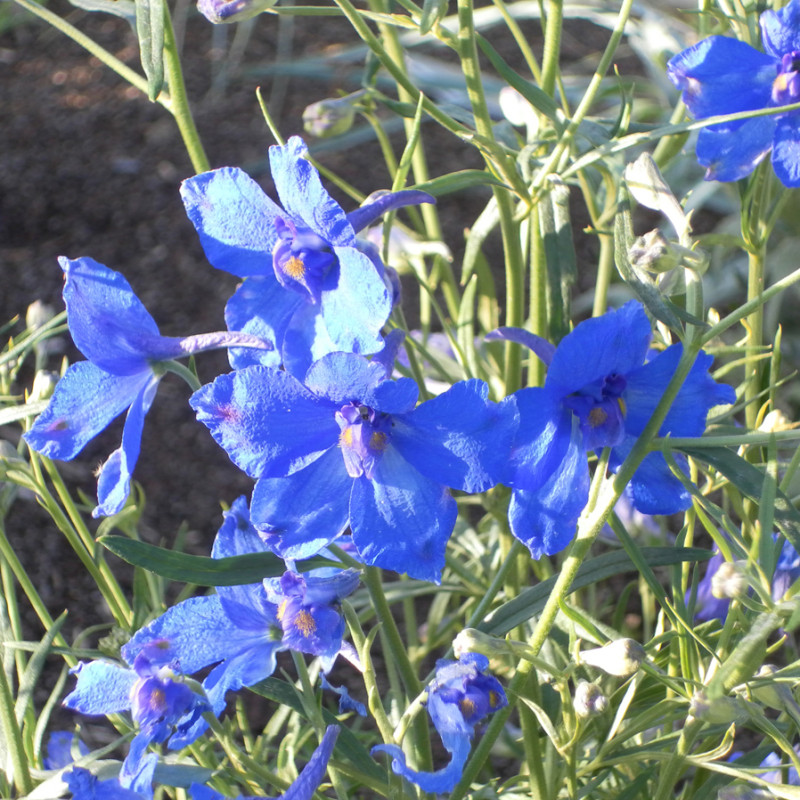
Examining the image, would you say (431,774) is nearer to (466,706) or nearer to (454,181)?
(466,706)

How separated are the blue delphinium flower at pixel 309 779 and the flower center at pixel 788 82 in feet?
2.26

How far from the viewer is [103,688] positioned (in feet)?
2.76

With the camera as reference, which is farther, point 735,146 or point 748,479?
point 735,146

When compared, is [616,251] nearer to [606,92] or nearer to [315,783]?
[315,783]

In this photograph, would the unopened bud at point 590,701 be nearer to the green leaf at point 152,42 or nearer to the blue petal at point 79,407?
Answer: the blue petal at point 79,407

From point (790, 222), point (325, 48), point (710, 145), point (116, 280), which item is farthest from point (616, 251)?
point (325, 48)

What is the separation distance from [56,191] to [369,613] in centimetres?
164

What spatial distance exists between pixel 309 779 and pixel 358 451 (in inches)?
9.5

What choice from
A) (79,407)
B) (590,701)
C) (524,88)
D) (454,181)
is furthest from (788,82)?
(79,407)

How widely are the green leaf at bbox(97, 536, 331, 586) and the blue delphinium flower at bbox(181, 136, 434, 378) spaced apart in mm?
151

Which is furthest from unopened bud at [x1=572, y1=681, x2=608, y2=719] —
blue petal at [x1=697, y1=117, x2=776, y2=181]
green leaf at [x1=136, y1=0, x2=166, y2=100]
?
green leaf at [x1=136, y1=0, x2=166, y2=100]

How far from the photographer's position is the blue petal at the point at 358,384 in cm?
67

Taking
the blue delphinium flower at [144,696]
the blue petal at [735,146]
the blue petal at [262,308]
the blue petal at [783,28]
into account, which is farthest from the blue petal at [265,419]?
the blue petal at [783,28]

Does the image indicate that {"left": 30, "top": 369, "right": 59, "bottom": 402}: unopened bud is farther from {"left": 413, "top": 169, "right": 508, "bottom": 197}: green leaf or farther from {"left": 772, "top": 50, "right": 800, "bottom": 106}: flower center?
{"left": 772, "top": 50, "right": 800, "bottom": 106}: flower center
